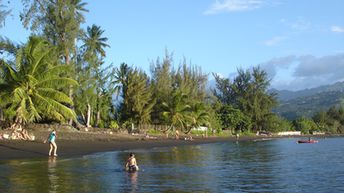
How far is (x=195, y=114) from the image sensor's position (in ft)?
267

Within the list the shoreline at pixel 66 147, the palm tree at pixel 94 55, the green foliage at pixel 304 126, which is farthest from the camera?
the green foliage at pixel 304 126

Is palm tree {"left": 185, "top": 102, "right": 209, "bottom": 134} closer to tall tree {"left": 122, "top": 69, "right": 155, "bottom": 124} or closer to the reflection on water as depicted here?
tall tree {"left": 122, "top": 69, "right": 155, "bottom": 124}

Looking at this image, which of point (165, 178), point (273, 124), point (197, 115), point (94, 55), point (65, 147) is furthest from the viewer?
point (273, 124)

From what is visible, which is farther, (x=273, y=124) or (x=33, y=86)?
(x=273, y=124)

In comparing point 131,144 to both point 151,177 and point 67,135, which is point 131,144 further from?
point 151,177

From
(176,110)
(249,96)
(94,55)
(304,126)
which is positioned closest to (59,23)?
(94,55)

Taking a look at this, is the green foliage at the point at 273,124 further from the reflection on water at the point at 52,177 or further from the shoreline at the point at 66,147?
the reflection on water at the point at 52,177

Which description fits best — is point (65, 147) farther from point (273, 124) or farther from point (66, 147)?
point (273, 124)

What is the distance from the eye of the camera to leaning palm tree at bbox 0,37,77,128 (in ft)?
127

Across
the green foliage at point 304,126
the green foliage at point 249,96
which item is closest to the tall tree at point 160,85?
the green foliage at point 249,96

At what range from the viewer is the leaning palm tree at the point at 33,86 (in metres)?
38.6

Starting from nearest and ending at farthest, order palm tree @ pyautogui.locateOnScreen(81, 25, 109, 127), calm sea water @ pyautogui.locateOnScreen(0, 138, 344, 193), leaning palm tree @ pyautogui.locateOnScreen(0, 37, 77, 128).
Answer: calm sea water @ pyautogui.locateOnScreen(0, 138, 344, 193) < leaning palm tree @ pyautogui.locateOnScreen(0, 37, 77, 128) < palm tree @ pyautogui.locateOnScreen(81, 25, 109, 127)

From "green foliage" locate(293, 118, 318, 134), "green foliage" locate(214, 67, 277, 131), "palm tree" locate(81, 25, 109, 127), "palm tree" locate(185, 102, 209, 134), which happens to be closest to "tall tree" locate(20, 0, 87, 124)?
"palm tree" locate(81, 25, 109, 127)

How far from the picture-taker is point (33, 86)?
129 feet
